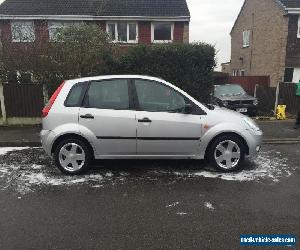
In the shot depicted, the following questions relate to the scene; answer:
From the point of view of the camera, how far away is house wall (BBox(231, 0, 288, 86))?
19.1 metres

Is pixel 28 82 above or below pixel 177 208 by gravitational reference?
above

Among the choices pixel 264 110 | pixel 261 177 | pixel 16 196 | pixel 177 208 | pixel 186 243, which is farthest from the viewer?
pixel 264 110

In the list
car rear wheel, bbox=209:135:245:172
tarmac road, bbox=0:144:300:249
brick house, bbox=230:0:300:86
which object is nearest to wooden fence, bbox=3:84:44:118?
tarmac road, bbox=0:144:300:249

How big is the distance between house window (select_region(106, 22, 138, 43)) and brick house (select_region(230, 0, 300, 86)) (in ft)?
28.5

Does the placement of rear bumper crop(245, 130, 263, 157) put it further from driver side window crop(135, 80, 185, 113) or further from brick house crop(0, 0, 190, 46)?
brick house crop(0, 0, 190, 46)

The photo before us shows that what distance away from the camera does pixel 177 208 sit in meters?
4.34

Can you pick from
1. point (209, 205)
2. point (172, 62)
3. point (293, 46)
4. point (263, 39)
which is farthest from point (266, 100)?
point (263, 39)

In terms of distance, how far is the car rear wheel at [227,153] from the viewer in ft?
Answer: 18.7

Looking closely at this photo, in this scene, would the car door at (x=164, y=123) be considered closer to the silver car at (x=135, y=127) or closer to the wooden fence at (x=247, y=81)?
the silver car at (x=135, y=127)

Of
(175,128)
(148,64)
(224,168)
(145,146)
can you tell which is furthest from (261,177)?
(148,64)

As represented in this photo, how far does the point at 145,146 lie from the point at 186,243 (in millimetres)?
2435

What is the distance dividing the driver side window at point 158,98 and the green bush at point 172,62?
4.39m

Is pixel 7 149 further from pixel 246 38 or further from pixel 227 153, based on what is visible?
pixel 246 38

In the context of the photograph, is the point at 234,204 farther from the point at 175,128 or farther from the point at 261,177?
the point at 175,128
